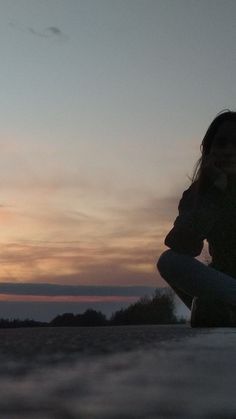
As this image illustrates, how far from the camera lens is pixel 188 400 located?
75 cm

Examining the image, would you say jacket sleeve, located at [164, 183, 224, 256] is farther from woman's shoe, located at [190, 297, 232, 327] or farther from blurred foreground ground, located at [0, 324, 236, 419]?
blurred foreground ground, located at [0, 324, 236, 419]

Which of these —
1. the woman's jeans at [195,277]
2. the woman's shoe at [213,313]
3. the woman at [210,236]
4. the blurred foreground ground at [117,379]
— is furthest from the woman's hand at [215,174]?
the blurred foreground ground at [117,379]

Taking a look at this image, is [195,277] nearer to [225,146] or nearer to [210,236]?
[210,236]

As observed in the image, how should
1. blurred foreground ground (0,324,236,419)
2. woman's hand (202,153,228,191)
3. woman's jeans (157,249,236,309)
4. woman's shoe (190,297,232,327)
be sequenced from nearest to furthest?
1. blurred foreground ground (0,324,236,419)
2. woman's jeans (157,249,236,309)
3. woman's shoe (190,297,232,327)
4. woman's hand (202,153,228,191)

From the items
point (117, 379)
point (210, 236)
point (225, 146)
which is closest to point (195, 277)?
point (210, 236)

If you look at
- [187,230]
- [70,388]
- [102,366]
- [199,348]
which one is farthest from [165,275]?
[70,388]

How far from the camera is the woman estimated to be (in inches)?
88.7

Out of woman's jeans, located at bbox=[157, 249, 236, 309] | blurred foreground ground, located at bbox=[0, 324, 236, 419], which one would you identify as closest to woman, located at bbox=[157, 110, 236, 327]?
woman's jeans, located at bbox=[157, 249, 236, 309]

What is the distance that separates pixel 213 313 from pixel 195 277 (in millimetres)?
236

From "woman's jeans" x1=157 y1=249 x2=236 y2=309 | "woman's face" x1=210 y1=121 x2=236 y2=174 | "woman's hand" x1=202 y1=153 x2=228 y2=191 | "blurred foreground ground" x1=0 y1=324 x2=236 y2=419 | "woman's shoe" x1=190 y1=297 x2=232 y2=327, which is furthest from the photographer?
"woman's face" x1=210 y1=121 x2=236 y2=174

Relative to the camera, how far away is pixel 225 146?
2.98m

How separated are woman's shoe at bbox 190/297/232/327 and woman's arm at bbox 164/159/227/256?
0.22m

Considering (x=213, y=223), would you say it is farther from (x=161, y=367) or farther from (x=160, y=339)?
(x=161, y=367)

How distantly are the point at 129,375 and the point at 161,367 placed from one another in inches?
4.7
